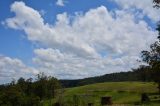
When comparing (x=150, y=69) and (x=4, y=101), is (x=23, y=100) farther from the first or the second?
(x=150, y=69)

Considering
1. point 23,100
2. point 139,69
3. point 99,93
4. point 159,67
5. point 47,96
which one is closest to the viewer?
point 159,67

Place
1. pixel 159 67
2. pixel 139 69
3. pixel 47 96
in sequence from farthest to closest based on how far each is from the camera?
1. pixel 47 96
2. pixel 139 69
3. pixel 159 67

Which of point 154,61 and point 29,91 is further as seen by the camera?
point 29,91

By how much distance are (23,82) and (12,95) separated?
1782 cm

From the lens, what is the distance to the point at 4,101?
454 feet

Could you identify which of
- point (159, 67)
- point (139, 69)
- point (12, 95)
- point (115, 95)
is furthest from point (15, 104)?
point (159, 67)

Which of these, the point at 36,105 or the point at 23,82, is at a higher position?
the point at 23,82

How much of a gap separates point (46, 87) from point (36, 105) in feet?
48.2

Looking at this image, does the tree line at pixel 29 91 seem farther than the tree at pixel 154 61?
Yes

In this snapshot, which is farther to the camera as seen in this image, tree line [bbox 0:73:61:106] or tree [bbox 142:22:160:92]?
tree line [bbox 0:73:61:106]

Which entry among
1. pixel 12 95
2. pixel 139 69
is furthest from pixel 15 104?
pixel 139 69

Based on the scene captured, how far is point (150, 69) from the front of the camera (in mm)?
79750

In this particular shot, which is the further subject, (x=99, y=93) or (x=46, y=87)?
(x=99, y=93)

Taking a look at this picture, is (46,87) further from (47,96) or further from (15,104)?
(15,104)
